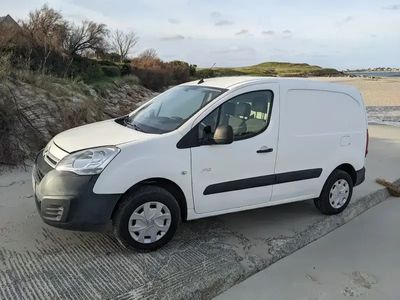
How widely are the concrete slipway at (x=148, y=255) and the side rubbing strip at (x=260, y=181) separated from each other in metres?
0.59

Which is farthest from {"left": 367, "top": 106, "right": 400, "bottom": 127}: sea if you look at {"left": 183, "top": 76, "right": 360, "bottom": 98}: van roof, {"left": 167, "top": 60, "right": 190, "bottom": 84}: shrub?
{"left": 167, "top": 60, "right": 190, "bottom": 84}: shrub

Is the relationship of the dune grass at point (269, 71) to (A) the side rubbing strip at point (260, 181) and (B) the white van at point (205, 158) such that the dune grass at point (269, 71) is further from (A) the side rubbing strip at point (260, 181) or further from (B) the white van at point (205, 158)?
(A) the side rubbing strip at point (260, 181)

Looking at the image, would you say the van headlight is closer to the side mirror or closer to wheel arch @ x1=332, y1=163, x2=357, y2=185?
the side mirror

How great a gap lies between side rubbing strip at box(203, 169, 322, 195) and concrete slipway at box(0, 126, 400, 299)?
0.59 m

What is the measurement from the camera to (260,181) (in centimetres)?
479

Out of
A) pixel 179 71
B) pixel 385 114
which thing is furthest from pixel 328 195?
pixel 179 71

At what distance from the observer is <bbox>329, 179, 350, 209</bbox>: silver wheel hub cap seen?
5582mm

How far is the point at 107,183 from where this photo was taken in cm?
391

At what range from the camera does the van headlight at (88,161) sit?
392 cm

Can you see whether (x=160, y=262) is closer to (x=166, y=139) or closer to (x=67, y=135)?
(x=166, y=139)

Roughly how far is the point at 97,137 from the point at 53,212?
912mm

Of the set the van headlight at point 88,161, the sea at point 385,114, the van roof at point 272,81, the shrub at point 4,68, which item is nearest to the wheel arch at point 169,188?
the van headlight at point 88,161

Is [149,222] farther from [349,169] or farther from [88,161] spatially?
[349,169]

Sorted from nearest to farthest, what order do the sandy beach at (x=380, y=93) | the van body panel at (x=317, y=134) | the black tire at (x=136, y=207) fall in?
the black tire at (x=136, y=207) < the van body panel at (x=317, y=134) < the sandy beach at (x=380, y=93)
